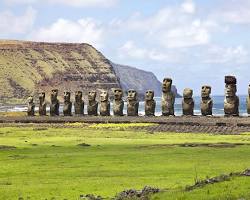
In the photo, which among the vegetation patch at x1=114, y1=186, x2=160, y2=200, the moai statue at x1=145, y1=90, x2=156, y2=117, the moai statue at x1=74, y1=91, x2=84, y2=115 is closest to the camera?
the vegetation patch at x1=114, y1=186, x2=160, y2=200

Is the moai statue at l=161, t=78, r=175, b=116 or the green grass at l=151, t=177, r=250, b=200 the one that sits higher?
the moai statue at l=161, t=78, r=175, b=116

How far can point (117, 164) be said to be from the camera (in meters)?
28.2

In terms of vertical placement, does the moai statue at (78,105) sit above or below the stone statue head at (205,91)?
below

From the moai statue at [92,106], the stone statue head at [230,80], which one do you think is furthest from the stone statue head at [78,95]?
the stone statue head at [230,80]

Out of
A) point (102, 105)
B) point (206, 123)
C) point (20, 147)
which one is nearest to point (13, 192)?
point (20, 147)

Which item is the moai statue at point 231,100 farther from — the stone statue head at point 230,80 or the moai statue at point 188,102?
the moai statue at point 188,102

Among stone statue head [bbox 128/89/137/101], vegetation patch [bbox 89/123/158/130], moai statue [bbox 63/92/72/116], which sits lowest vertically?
vegetation patch [bbox 89/123/158/130]

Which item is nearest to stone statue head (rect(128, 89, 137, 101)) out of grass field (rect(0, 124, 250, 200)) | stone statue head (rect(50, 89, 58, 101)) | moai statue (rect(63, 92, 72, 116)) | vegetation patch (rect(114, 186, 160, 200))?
moai statue (rect(63, 92, 72, 116))

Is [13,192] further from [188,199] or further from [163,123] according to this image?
[163,123]

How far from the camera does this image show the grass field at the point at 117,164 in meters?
21.3

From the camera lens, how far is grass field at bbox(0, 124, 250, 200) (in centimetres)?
2128

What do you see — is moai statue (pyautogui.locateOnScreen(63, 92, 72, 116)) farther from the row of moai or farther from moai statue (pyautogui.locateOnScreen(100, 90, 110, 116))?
moai statue (pyautogui.locateOnScreen(100, 90, 110, 116))

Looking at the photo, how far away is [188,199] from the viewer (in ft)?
57.0

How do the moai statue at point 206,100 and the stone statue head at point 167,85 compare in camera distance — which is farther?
the stone statue head at point 167,85
